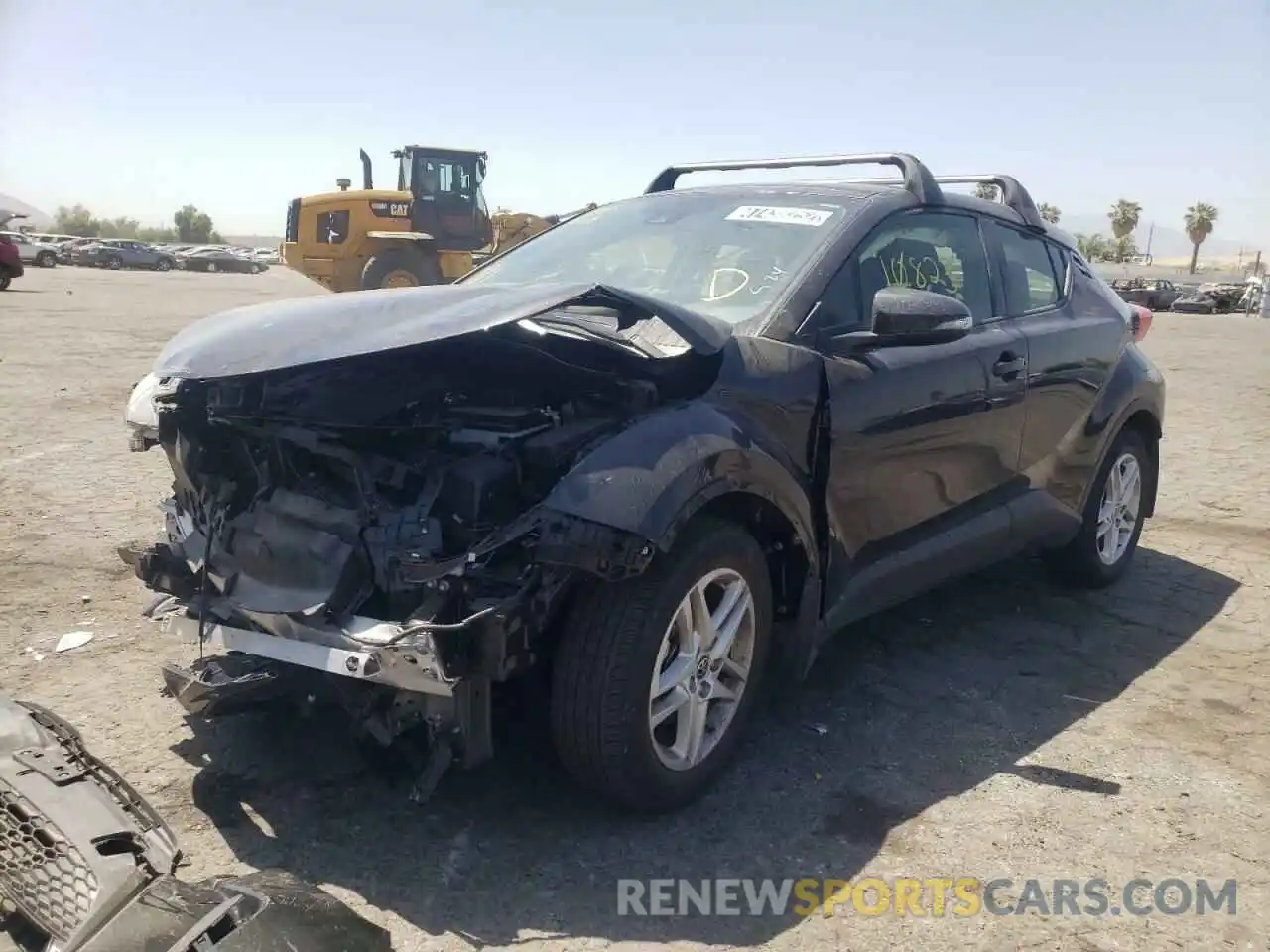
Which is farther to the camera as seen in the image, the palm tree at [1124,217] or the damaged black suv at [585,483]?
the palm tree at [1124,217]

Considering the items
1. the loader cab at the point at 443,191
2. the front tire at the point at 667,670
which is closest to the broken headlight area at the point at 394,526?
the front tire at the point at 667,670

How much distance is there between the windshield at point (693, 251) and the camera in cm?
354

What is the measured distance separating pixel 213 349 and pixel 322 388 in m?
0.31

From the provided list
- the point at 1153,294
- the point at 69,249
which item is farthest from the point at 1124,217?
the point at 69,249

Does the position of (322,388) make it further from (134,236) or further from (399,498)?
(134,236)

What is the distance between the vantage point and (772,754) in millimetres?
3369

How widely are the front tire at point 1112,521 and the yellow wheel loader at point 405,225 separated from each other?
1539cm

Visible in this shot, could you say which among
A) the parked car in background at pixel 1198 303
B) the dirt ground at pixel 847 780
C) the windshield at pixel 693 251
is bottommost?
the dirt ground at pixel 847 780

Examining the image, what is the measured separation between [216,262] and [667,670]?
57843mm

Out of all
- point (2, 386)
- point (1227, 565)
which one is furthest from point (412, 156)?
point (1227, 565)

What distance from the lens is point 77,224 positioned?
91312mm

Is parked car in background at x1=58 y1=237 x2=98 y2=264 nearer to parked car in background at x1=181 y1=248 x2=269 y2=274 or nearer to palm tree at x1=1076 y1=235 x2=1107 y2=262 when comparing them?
parked car in background at x1=181 y1=248 x2=269 y2=274

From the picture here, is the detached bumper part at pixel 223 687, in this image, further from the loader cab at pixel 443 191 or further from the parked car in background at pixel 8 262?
the parked car in background at pixel 8 262

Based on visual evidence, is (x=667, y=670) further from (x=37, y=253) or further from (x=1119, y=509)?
(x=37, y=253)
